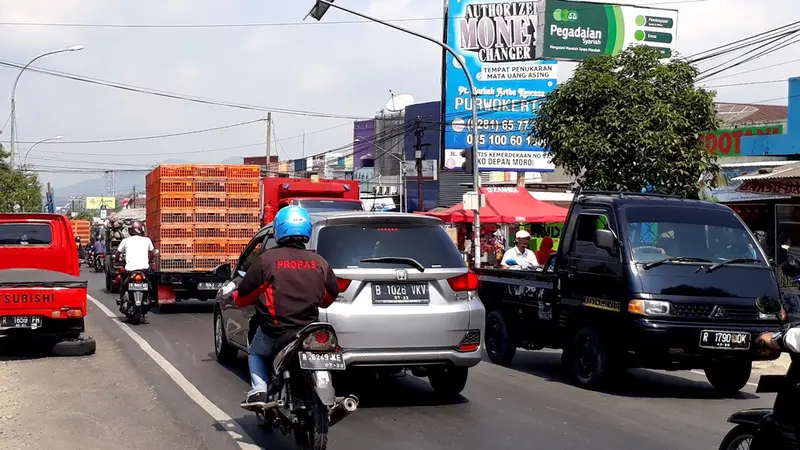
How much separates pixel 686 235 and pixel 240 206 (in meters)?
12.7

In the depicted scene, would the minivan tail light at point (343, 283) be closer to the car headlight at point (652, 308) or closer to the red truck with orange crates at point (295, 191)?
the car headlight at point (652, 308)

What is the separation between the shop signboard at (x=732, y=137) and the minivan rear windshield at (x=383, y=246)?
73.8 feet

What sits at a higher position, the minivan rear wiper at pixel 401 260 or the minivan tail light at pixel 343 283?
the minivan rear wiper at pixel 401 260

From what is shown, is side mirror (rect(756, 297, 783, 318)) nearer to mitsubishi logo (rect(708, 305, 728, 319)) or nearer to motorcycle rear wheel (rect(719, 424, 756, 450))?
motorcycle rear wheel (rect(719, 424, 756, 450))

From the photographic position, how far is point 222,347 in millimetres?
12172

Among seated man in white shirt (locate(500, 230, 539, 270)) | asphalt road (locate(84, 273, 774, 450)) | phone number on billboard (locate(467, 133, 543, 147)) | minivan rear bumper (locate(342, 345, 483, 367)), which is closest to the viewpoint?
asphalt road (locate(84, 273, 774, 450))

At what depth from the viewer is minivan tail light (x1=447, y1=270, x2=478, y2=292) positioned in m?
9.20

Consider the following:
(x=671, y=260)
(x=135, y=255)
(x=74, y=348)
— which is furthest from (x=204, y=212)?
(x=671, y=260)

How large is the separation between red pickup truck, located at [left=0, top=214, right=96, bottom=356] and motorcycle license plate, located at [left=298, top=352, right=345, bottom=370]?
7221 millimetres

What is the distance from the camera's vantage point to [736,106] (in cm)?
4575

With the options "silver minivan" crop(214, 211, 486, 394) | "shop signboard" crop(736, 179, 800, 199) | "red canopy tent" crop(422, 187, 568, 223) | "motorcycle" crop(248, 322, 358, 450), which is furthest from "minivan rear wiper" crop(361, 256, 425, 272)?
"red canopy tent" crop(422, 187, 568, 223)

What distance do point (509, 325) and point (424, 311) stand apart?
378cm

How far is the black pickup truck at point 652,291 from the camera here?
987 centimetres

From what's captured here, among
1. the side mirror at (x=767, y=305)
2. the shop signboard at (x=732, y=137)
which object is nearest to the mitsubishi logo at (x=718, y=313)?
the side mirror at (x=767, y=305)
